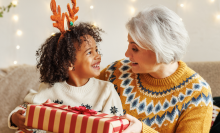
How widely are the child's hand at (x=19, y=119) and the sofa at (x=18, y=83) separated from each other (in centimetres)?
49

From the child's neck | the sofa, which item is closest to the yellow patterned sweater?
the child's neck

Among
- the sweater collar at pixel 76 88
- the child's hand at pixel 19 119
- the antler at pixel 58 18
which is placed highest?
the antler at pixel 58 18

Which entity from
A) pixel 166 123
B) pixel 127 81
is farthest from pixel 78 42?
pixel 166 123

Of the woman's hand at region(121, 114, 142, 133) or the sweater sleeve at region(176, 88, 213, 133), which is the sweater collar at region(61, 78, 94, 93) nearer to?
the woman's hand at region(121, 114, 142, 133)

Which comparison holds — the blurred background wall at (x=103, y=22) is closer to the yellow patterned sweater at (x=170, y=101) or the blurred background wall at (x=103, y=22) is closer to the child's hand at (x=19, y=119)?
the yellow patterned sweater at (x=170, y=101)

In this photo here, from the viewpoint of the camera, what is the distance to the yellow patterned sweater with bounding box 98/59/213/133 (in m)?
1.08

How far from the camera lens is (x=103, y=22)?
2020 millimetres

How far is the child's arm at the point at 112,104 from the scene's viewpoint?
1145 mm

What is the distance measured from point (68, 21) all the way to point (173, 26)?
0.58 metres

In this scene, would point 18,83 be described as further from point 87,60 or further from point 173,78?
point 173,78

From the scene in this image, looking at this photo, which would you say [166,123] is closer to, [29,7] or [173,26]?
[173,26]

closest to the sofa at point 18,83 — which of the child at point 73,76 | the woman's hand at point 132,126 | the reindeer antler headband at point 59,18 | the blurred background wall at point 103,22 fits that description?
the blurred background wall at point 103,22

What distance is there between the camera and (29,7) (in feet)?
6.20

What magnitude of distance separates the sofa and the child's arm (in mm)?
715
